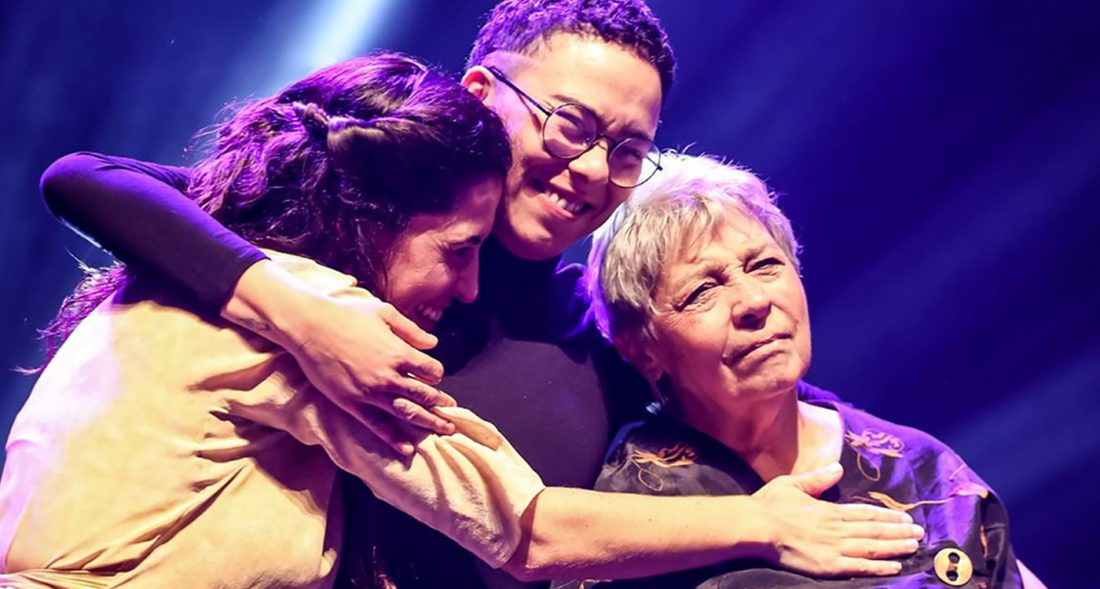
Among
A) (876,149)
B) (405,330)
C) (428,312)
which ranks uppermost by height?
(876,149)

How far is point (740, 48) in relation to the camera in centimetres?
340

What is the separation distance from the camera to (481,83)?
222 cm

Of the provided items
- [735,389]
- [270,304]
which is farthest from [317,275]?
[735,389]

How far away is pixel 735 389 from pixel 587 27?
822mm

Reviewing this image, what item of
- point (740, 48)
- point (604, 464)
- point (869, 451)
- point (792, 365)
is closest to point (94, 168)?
point (604, 464)

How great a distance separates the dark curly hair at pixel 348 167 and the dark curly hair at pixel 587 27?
46 cm

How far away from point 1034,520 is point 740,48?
1766mm

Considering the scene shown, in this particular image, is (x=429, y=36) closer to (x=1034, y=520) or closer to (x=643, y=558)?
(x=643, y=558)

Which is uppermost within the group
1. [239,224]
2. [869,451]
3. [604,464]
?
[869,451]

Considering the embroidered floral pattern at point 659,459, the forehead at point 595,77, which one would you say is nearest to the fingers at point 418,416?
the embroidered floral pattern at point 659,459

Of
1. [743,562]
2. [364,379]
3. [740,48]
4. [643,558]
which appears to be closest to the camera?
[364,379]

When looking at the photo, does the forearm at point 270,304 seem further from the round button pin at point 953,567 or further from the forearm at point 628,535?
the round button pin at point 953,567

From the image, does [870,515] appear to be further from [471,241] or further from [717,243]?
[471,241]

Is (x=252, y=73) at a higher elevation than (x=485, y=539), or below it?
below
